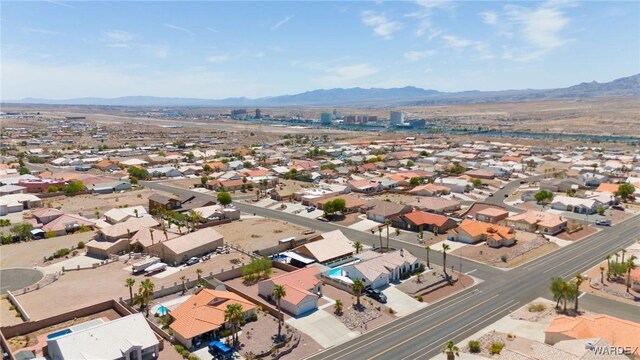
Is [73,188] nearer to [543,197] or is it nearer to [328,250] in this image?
[328,250]

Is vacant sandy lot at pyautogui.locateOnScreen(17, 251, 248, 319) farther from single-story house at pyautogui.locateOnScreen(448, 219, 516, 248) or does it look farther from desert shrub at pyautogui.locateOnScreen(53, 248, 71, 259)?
single-story house at pyautogui.locateOnScreen(448, 219, 516, 248)

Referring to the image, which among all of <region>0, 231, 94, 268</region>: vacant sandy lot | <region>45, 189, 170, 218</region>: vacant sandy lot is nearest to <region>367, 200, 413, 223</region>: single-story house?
<region>45, 189, 170, 218</region>: vacant sandy lot

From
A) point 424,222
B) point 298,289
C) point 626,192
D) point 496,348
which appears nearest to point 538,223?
point 424,222

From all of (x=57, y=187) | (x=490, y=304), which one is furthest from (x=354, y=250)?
(x=57, y=187)

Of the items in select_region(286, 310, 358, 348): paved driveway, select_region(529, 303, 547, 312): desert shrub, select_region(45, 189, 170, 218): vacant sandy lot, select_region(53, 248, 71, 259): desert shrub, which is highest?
select_region(45, 189, 170, 218): vacant sandy lot

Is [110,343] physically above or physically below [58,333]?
above
